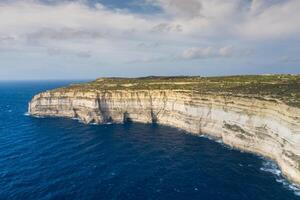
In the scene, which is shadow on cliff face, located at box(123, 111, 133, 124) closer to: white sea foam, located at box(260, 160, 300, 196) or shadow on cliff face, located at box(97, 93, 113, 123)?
shadow on cliff face, located at box(97, 93, 113, 123)

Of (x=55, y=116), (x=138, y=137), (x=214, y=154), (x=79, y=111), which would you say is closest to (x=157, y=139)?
(x=138, y=137)

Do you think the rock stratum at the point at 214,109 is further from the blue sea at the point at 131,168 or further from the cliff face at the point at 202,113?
the blue sea at the point at 131,168

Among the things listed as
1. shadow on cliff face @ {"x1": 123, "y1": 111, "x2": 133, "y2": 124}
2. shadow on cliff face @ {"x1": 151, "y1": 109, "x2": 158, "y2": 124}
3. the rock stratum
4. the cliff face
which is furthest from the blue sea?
shadow on cliff face @ {"x1": 123, "y1": 111, "x2": 133, "y2": 124}

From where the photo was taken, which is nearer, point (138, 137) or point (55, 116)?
point (138, 137)

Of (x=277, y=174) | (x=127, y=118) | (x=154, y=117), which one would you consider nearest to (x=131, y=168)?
(x=277, y=174)

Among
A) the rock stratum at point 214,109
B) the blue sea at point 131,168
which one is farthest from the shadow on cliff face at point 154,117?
the blue sea at point 131,168

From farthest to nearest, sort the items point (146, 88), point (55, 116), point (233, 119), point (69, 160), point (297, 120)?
point (55, 116) → point (146, 88) → point (233, 119) → point (69, 160) → point (297, 120)

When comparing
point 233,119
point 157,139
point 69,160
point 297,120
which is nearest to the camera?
point 297,120

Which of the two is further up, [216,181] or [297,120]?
[297,120]

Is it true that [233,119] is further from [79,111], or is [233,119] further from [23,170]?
[79,111]
